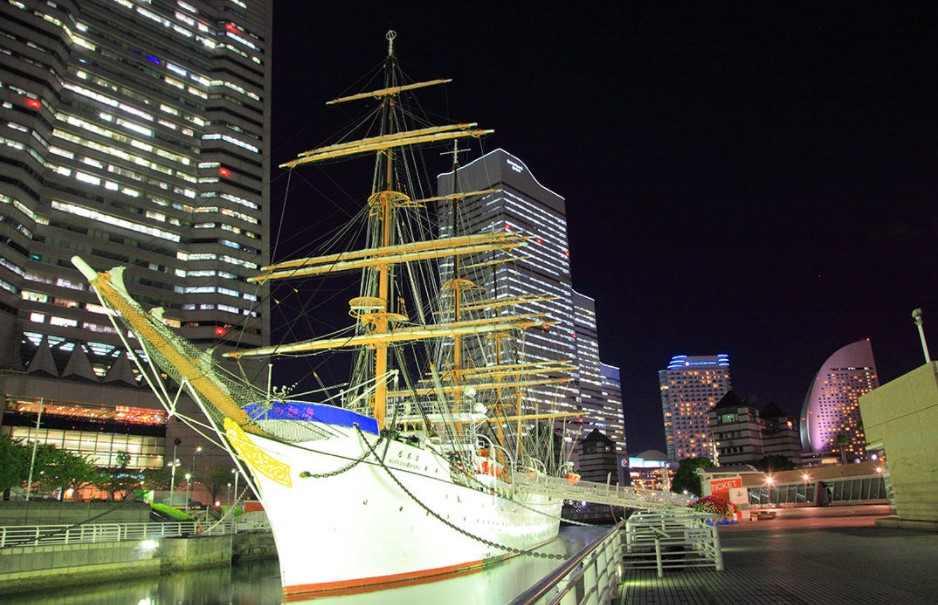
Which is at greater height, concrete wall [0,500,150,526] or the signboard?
concrete wall [0,500,150,526]

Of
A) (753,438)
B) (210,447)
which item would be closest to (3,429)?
(210,447)

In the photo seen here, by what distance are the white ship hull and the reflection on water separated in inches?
22.6

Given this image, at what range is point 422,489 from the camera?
65.3ft

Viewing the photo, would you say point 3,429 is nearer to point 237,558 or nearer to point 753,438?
point 237,558

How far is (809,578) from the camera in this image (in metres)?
Answer: 11.2

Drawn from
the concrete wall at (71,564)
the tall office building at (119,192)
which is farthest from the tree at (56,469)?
the tall office building at (119,192)

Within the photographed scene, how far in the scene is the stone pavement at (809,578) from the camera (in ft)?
30.1

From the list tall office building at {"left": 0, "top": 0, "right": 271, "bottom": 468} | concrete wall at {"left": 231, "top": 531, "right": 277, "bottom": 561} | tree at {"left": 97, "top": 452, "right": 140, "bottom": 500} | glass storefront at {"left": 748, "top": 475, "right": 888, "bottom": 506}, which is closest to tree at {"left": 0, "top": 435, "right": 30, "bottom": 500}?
tree at {"left": 97, "top": 452, "right": 140, "bottom": 500}

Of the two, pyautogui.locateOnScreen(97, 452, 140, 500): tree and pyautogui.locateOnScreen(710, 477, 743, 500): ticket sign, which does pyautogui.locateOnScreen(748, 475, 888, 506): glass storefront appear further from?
pyautogui.locateOnScreen(97, 452, 140, 500): tree

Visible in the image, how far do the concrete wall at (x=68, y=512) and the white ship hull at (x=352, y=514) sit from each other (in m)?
15.4

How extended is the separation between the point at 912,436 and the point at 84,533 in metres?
33.3

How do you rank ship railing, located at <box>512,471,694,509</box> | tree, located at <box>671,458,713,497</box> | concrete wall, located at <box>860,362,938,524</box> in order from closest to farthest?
concrete wall, located at <box>860,362,938,524</box> < ship railing, located at <box>512,471,694,509</box> < tree, located at <box>671,458,713,497</box>

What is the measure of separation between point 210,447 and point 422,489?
64.1m

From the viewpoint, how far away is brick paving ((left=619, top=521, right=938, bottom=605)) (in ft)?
30.1
